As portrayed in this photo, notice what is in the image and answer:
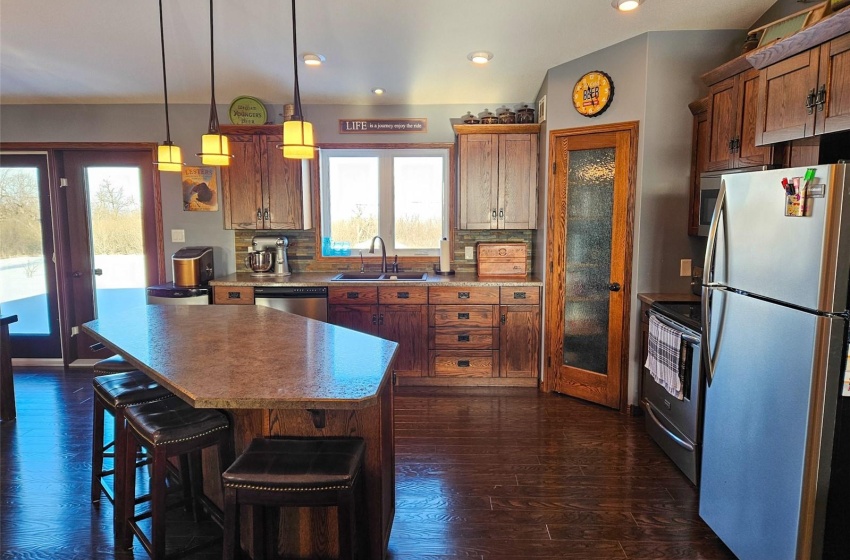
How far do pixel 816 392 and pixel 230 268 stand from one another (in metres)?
4.43

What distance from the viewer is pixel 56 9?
320cm

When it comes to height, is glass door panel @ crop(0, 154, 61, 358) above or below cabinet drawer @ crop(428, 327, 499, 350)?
above

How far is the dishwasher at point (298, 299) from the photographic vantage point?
13.8 feet

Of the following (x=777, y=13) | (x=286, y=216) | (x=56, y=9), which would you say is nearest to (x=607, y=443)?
(x=777, y=13)

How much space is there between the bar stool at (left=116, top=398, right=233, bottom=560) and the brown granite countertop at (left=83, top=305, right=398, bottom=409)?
18cm

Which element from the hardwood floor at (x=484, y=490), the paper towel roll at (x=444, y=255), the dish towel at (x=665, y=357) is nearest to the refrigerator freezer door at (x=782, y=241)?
the dish towel at (x=665, y=357)

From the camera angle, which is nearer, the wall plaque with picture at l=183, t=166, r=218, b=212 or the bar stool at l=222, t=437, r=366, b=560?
the bar stool at l=222, t=437, r=366, b=560

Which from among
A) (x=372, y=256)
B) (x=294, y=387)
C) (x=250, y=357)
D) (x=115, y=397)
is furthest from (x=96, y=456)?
(x=372, y=256)

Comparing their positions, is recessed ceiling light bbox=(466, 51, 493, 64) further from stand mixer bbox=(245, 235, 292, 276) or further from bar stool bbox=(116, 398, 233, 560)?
bar stool bbox=(116, 398, 233, 560)

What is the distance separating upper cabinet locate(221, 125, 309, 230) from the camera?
4.35 metres

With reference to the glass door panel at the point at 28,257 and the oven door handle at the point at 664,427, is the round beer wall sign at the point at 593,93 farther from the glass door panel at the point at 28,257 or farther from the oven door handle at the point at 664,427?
the glass door panel at the point at 28,257

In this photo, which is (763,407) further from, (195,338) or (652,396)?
(195,338)

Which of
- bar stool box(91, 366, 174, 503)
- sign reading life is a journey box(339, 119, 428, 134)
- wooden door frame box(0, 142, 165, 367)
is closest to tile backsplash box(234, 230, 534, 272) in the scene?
wooden door frame box(0, 142, 165, 367)

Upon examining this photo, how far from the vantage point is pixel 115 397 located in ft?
7.23
